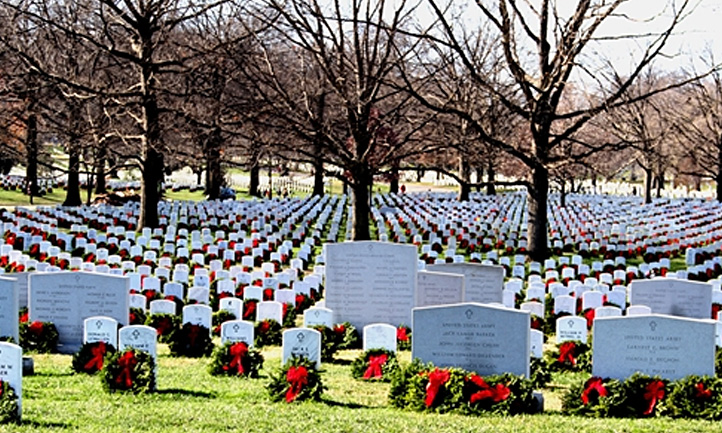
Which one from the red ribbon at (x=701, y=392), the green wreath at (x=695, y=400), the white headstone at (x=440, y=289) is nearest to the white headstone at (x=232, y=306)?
the white headstone at (x=440, y=289)

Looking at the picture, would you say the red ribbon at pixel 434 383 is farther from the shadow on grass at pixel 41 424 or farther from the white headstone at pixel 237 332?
the shadow on grass at pixel 41 424

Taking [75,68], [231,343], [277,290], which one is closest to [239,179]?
[75,68]

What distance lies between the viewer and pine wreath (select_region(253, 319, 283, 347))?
42.9 ft

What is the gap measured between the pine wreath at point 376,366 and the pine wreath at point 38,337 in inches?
159

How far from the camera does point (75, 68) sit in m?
32.2

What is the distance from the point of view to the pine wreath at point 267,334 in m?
13.1

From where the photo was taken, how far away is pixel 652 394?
352 inches

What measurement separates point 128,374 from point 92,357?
4.37 ft

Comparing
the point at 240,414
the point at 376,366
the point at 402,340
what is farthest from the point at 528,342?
the point at 402,340

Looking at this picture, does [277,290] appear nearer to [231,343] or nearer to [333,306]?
[333,306]

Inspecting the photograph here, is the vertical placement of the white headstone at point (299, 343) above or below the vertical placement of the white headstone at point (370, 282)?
below

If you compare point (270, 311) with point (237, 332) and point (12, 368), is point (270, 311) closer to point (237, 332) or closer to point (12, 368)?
point (237, 332)

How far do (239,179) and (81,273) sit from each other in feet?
201

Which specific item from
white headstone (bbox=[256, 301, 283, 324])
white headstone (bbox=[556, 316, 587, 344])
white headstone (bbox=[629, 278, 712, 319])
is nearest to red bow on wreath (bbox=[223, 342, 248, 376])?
white headstone (bbox=[256, 301, 283, 324])
